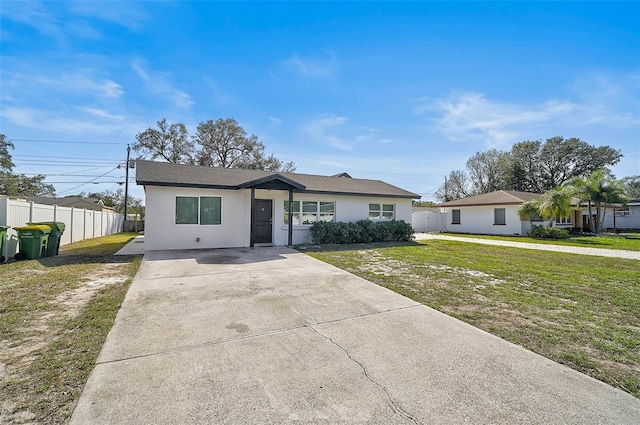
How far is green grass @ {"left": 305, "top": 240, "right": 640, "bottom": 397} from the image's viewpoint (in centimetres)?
327

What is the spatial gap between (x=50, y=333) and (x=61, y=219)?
1259 centimetres

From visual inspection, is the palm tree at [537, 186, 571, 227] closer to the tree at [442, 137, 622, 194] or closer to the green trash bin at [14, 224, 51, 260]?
the tree at [442, 137, 622, 194]

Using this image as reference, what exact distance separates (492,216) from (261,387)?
23338 millimetres

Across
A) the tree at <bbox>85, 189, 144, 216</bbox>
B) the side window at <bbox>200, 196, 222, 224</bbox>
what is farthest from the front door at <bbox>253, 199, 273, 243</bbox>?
the tree at <bbox>85, 189, 144, 216</bbox>

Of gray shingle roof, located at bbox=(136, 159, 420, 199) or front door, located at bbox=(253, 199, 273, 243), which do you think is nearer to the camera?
gray shingle roof, located at bbox=(136, 159, 420, 199)

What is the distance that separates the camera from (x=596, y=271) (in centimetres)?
774

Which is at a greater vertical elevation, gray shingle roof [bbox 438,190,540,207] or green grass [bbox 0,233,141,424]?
gray shingle roof [bbox 438,190,540,207]

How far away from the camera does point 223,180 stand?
40.6 ft

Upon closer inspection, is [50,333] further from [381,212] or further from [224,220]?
[381,212]

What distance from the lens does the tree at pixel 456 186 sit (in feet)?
139

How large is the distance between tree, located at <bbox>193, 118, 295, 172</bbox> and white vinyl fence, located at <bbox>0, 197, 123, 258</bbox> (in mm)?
11347

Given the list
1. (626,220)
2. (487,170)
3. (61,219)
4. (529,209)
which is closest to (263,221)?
(61,219)

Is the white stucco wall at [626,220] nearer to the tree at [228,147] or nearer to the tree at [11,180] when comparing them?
the tree at [228,147]

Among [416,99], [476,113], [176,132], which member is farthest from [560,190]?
[176,132]
